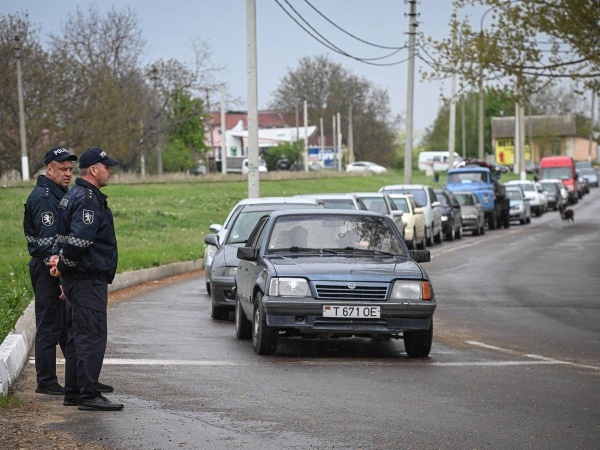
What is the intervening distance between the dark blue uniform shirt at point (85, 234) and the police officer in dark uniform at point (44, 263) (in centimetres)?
71

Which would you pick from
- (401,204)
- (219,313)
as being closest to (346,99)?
(401,204)

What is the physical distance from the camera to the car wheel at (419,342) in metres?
12.0

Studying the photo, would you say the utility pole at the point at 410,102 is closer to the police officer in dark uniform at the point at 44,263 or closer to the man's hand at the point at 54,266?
the police officer in dark uniform at the point at 44,263

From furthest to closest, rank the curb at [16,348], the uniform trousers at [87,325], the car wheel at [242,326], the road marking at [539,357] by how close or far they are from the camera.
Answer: the car wheel at [242,326]
the road marking at [539,357]
the curb at [16,348]
the uniform trousers at [87,325]

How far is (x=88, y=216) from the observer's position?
8539mm

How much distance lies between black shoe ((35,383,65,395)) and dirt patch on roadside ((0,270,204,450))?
0.05 m

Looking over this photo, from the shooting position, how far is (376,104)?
126000 millimetres

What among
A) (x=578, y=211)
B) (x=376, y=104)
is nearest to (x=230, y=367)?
(x=578, y=211)

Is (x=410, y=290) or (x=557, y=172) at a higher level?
(x=410, y=290)

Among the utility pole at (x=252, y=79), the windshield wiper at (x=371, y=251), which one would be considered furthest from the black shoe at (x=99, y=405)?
the utility pole at (x=252, y=79)

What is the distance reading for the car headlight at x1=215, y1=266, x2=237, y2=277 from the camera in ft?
51.7

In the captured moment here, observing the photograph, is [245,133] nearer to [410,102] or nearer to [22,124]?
[22,124]

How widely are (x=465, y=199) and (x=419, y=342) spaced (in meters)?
32.9

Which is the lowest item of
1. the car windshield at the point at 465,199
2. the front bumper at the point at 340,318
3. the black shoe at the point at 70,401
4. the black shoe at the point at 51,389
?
the car windshield at the point at 465,199
